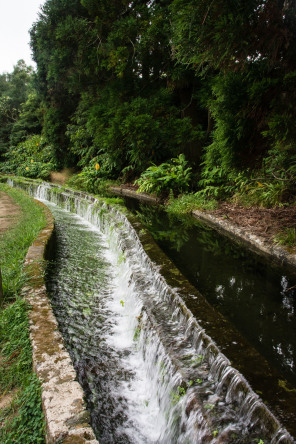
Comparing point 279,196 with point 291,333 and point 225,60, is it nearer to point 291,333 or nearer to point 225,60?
point 225,60

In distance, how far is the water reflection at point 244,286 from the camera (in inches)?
100

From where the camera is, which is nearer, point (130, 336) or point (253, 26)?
point (130, 336)

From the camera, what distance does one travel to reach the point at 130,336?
304 centimetres

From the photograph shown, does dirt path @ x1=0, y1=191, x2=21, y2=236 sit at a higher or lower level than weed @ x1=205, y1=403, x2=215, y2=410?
higher

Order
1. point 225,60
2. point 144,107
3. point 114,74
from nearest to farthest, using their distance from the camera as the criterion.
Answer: point 225,60, point 144,107, point 114,74

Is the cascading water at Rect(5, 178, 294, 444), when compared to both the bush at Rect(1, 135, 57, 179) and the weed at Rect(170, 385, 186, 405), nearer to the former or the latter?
the weed at Rect(170, 385, 186, 405)

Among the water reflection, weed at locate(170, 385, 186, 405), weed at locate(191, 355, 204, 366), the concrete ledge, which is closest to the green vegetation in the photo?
weed at locate(170, 385, 186, 405)

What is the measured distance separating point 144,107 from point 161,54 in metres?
2.45

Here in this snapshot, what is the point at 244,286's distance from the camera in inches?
144

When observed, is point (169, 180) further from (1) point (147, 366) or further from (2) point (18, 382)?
(2) point (18, 382)

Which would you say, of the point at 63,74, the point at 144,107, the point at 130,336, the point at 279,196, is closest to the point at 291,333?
the point at 130,336

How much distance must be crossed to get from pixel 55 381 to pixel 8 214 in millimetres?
6917

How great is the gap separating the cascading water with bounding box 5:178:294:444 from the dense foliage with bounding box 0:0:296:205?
9.30ft

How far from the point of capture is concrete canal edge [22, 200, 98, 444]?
4.68ft
